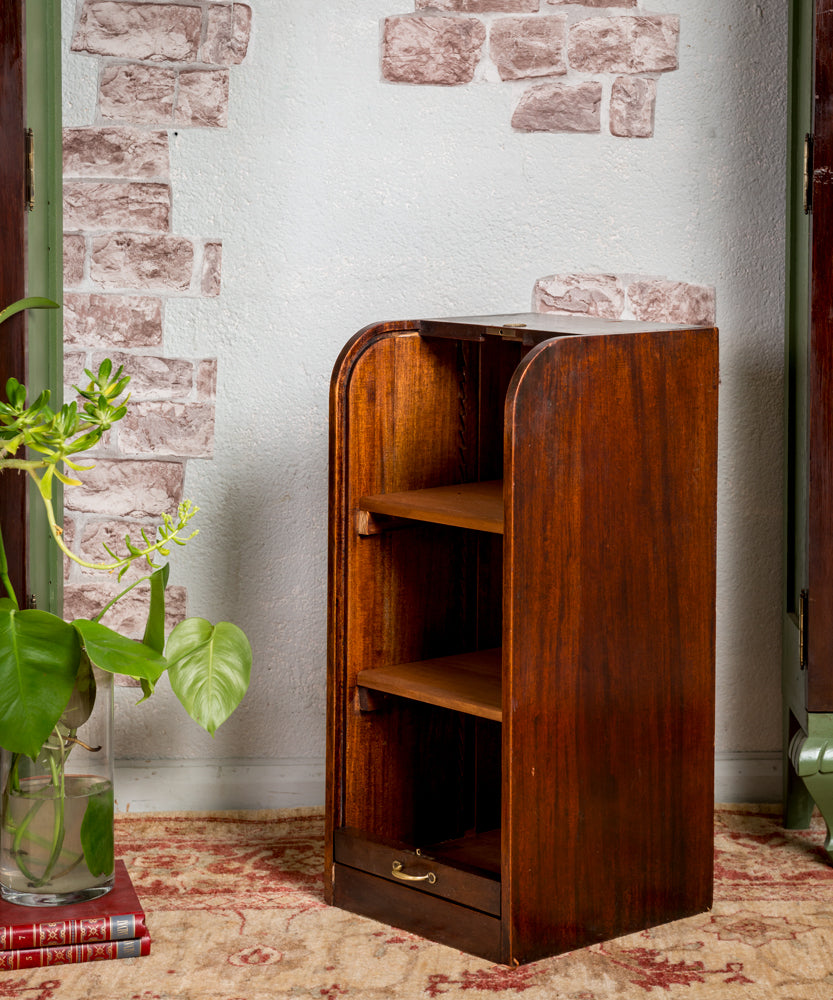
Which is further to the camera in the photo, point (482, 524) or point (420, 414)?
point (420, 414)

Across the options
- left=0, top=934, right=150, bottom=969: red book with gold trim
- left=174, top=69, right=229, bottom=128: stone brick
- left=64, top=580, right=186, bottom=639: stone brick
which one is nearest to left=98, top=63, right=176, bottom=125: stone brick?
left=174, top=69, right=229, bottom=128: stone brick

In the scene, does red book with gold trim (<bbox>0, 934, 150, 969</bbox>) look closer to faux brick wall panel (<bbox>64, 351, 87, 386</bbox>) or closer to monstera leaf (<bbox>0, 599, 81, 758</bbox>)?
monstera leaf (<bbox>0, 599, 81, 758</bbox>)

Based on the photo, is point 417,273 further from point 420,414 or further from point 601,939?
point 601,939

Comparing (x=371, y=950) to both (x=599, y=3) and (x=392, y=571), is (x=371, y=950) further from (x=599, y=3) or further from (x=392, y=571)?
(x=599, y=3)

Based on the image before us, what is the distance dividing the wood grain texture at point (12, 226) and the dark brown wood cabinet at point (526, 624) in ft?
1.88

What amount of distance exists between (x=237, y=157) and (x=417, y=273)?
1.51 ft

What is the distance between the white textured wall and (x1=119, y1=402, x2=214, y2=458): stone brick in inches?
1.4

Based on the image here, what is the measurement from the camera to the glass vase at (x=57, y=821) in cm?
237

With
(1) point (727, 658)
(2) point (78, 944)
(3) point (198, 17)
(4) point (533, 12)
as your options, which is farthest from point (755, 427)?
(2) point (78, 944)

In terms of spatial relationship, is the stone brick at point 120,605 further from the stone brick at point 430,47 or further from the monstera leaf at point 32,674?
the stone brick at point 430,47

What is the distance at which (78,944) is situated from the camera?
233cm

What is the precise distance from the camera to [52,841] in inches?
93.4

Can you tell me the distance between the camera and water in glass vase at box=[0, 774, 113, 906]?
93.2 inches

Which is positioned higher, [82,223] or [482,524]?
[82,223]
